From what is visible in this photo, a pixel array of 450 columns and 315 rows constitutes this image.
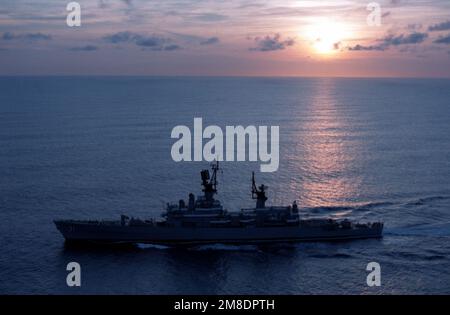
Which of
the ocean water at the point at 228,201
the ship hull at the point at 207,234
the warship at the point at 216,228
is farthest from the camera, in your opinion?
the warship at the point at 216,228

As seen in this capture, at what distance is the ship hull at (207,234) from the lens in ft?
194

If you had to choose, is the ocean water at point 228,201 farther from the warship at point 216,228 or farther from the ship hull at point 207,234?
the warship at point 216,228

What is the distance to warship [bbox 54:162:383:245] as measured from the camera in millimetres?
59219

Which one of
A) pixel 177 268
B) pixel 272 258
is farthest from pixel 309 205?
pixel 177 268

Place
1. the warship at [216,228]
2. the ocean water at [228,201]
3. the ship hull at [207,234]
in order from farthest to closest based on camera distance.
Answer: the warship at [216,228]
the ship hull at [207,234]
the ocean water at [228,201]

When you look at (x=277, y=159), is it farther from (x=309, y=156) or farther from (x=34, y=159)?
(x=34, y=159)

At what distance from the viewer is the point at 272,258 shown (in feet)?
182

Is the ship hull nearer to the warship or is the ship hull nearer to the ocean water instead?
the warship

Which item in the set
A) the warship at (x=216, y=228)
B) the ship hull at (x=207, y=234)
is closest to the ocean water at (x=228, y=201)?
the ship hull at (x=207, y=234)

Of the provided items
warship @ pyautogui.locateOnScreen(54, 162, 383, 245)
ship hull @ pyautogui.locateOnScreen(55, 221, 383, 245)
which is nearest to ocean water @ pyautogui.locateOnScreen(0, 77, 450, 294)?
ship hull @ pyautogui.locateOnScreen(55, 221, 383, 245)

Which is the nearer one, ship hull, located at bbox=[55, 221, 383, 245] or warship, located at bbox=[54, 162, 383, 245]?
ship hull, located at bbox=[55, 221, 383, 245]

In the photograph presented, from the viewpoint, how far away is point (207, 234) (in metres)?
60.2

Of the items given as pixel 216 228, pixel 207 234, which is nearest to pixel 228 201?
pixel 216 228
